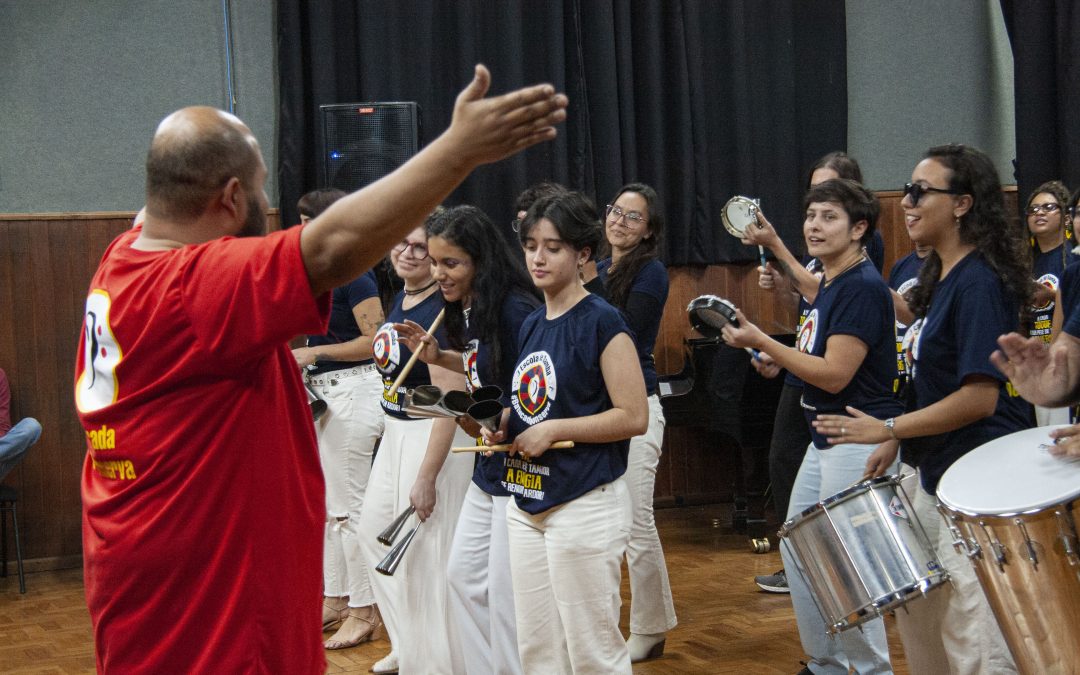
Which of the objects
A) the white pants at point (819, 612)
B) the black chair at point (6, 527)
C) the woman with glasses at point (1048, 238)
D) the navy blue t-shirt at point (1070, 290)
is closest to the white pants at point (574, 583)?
the white pants at point (819, 612)

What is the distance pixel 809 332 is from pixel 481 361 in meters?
0.99

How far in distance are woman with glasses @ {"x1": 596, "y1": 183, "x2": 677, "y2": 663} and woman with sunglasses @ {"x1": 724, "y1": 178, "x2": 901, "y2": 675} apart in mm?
634

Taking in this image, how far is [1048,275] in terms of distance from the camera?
16.1 feet

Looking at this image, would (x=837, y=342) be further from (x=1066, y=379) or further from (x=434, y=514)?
(x=434, y=514)

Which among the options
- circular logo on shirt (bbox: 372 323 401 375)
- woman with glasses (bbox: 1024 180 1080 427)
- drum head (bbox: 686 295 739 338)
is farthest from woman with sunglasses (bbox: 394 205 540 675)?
woman with glasses (bbox: 1024 180 1080 427)

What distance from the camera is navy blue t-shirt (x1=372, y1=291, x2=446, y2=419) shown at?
354 cm

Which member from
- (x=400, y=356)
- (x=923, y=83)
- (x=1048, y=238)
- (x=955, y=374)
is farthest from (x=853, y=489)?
(x=923, y=83)

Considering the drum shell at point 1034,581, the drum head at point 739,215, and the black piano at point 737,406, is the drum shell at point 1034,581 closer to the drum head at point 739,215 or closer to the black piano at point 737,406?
the drum head at point 739,215

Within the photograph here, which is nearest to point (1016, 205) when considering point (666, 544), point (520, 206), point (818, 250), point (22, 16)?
point (666, 544)

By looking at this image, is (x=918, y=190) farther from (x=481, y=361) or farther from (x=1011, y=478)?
(x=481, y=361)

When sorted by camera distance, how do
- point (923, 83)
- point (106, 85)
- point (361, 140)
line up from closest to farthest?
point (361, 140) → point (106, 85) → point (923, 83)

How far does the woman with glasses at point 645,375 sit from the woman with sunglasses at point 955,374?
1.08 m

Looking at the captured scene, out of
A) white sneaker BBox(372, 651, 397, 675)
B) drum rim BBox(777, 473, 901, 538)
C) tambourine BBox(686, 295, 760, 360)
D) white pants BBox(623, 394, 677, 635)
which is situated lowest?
white sneaker BBox(372, 651, 397, 675)

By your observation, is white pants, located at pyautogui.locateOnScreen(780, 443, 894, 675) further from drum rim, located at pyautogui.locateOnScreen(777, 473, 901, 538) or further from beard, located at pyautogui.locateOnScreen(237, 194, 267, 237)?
beard, located at pyautogui.locateOnScreen(237, 194, 267, 237)
